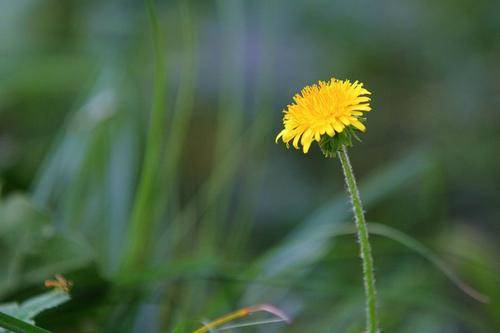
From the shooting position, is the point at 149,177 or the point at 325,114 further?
the point at 149,177

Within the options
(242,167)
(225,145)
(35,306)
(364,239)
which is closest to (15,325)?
(35,306)

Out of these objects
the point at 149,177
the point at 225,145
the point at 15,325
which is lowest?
the point at 15,325

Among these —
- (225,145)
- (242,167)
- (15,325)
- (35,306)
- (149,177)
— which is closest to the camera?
(15,325)

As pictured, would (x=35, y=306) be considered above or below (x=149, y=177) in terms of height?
below

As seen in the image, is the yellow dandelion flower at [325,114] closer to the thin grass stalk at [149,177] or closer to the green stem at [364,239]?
the green stem at [364,239]

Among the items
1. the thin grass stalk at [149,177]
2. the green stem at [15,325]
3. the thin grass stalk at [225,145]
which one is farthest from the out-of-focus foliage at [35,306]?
the thin grass stalk at [225,145]

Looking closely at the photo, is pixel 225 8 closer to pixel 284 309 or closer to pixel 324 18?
pixel 324 18

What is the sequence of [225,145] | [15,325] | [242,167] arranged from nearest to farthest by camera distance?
[15,325], [225,145], [242,167]

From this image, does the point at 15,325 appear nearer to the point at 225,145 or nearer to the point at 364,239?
the point at 364,239
